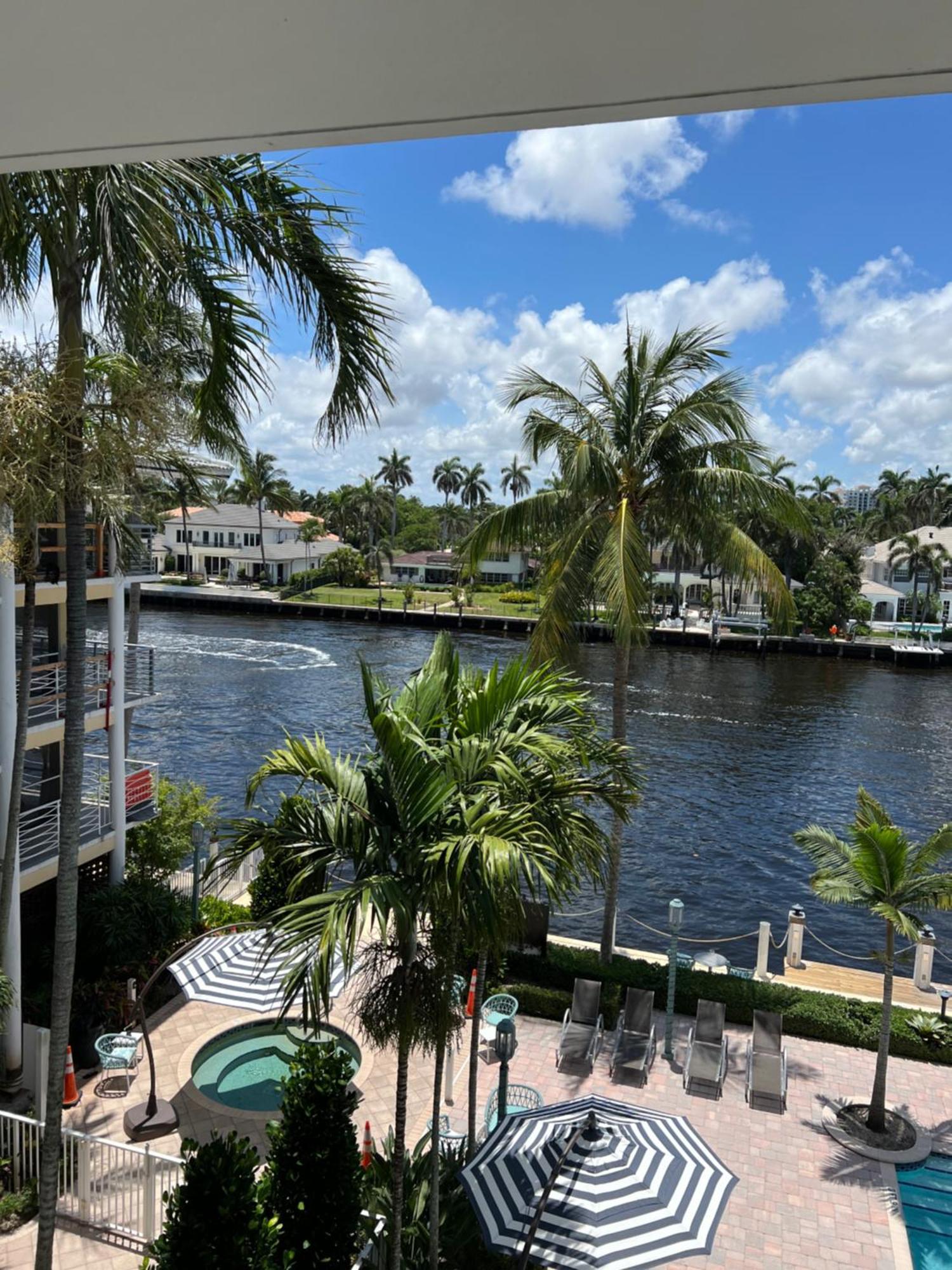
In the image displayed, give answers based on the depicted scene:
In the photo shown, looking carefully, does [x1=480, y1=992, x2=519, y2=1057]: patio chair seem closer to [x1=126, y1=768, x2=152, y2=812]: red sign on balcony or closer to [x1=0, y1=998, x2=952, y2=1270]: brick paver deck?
[x1=0, y1=998, x2=952, y2=1270]: brick paver deck

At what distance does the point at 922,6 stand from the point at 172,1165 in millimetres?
10856

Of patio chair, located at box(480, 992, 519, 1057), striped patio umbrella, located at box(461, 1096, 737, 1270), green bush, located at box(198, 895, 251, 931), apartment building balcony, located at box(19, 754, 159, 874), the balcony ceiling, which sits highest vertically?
the balcony ceiling

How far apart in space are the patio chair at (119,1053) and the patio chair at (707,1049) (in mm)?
7656

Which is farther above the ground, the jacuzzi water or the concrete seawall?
the concrete seawall

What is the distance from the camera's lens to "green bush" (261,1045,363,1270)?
25.3ft

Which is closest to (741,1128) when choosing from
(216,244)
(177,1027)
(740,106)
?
(177,1027)

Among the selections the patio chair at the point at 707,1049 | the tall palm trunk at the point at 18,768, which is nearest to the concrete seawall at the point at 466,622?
the patio chair at the point at 707,1049

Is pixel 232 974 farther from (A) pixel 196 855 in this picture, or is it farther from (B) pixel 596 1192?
(B) pixel 596 1192

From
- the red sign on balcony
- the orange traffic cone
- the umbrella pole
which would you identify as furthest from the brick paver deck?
the red sign on balcony

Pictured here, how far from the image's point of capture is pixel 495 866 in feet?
19.1

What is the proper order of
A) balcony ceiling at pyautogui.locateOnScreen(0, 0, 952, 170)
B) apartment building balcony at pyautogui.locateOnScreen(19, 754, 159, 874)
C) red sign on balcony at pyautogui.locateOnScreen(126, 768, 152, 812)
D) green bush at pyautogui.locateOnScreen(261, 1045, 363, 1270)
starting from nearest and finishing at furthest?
balcony ceiling at pyautogui.locateOnScreen(0, 0, 952, 170), green bush at pyautogui.locateOnScreen(261, 1045, 363, 1270), apartment building balcony at pyautogui.locateOnScreen(19, 754, 159, 874), red sign on balcony at pyautogui.locateOnScreen(126, 768, 152, 812)

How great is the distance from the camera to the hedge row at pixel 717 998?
48.6 ft

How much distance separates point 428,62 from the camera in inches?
68.4

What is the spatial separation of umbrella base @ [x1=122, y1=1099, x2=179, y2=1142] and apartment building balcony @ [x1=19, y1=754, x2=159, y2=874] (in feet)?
11.3
